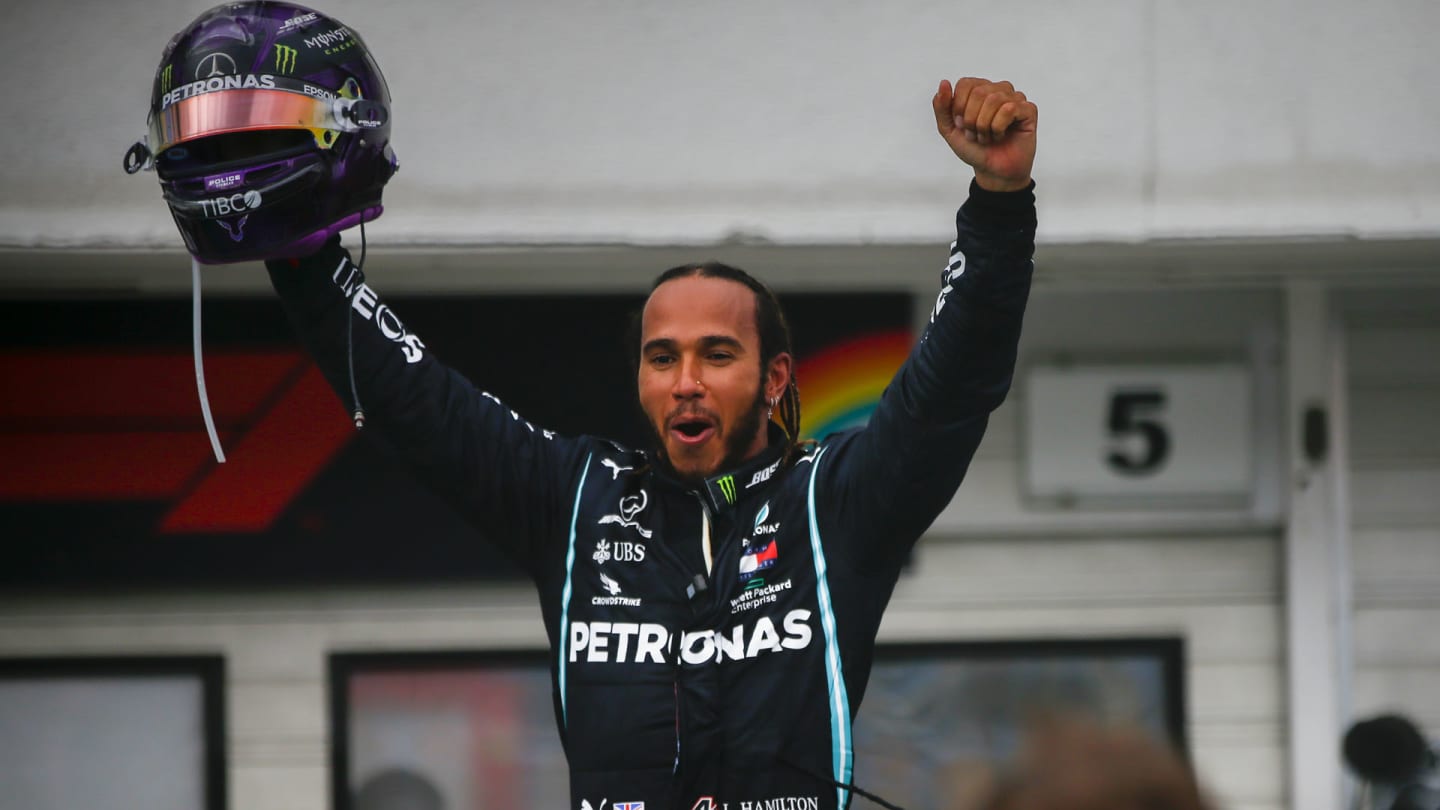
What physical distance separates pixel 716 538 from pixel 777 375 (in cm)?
33

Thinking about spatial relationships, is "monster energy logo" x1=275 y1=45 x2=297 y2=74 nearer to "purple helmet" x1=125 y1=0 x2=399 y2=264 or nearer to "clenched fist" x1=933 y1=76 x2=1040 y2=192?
"purple helmet" x1=125 y1=0 x2=399 y2=264

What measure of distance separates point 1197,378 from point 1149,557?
62 centimetres

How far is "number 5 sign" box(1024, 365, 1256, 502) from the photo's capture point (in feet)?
19.0

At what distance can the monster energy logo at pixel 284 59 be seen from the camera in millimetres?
2752

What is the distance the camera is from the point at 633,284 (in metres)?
5.59

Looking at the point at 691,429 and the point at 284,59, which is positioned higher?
the point at 284,59

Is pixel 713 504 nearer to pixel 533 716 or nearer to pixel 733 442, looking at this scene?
pixel 733 442

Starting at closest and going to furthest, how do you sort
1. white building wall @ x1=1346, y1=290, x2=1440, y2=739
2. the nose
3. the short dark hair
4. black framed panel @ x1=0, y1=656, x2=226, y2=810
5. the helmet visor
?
the helmet visor, the nose, the short dark hair, black framed panel @ x1=0, y1=656, x2=226, y2=810, white building wall @ x1=1346, y1=290, x2=1440, y2=739

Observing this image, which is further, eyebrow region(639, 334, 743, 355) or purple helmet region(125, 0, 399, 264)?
eyebrow region(639, 334, 743, 355)

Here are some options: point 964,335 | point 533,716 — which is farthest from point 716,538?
point 533,716

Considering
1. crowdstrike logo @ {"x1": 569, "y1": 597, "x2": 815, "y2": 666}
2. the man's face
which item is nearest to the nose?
the man's face

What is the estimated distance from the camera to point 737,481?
2865 millimetres

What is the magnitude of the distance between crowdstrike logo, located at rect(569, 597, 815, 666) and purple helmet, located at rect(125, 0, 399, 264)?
0.80m

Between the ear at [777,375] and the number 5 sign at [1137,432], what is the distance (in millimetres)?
2893
